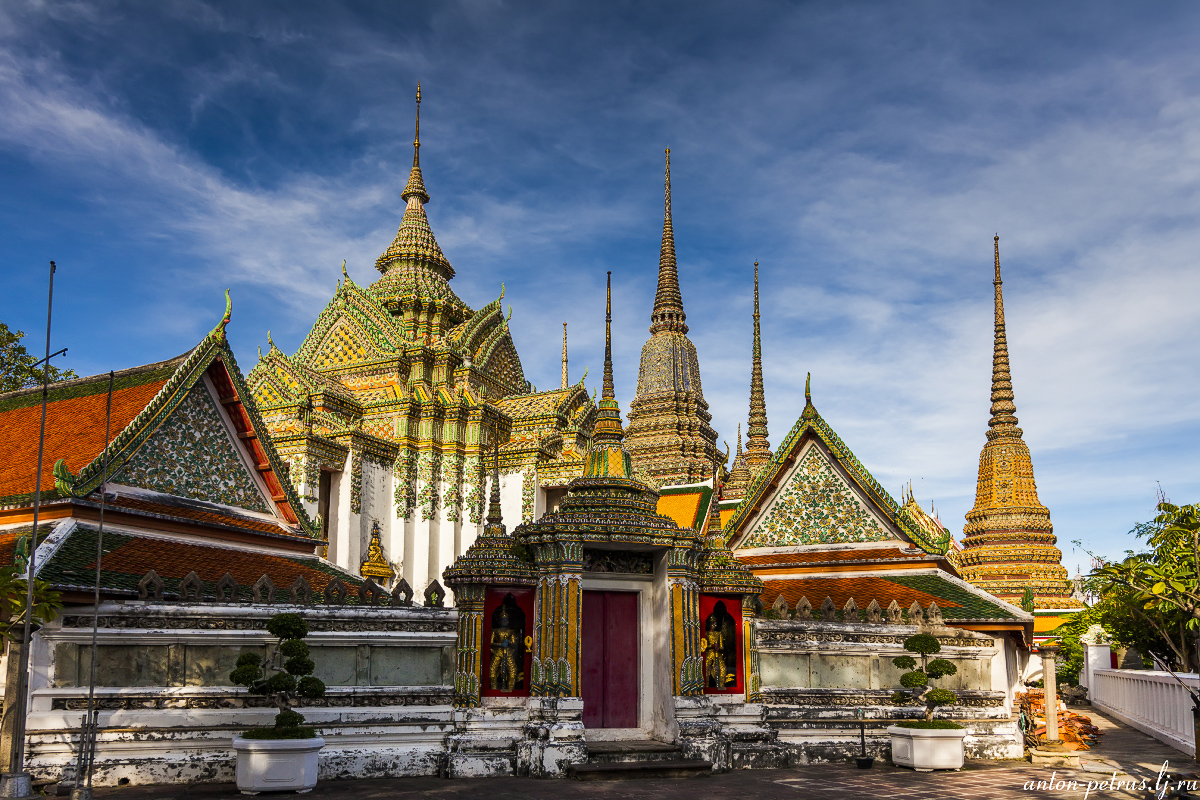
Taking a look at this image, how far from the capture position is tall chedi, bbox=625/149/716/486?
36625 mm

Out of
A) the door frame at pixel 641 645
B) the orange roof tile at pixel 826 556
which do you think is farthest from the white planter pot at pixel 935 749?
the orange roof tile at pixel 826 556

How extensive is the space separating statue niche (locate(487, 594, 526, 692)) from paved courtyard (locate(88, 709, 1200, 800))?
50.4 inches

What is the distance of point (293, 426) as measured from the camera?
25.6 metres

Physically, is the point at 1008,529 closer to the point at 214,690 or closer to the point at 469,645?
the point at 469,645

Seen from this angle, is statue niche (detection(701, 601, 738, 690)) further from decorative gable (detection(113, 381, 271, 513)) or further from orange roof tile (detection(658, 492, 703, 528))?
decorative gable (detection(113, 381, 271, 513))

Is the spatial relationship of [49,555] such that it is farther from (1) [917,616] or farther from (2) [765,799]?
(1) [917,616]

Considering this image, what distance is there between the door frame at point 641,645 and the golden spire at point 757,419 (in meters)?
24.0

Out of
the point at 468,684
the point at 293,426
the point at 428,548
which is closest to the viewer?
the point at 468,684

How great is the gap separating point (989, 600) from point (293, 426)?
17.7 meters

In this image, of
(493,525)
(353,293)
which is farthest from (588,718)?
(353,293)

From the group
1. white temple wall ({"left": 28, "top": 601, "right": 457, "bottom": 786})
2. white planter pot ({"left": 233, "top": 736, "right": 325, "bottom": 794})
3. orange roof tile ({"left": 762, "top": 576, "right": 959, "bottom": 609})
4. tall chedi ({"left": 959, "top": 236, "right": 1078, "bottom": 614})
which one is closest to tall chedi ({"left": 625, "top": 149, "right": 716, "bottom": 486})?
tall chedi ({"left": 959, "top": 236, "right": 1078, "bottom": 614})

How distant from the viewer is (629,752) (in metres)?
11.9

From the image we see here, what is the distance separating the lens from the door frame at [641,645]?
42.0 ft

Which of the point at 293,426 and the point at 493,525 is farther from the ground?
the point at 293,426
